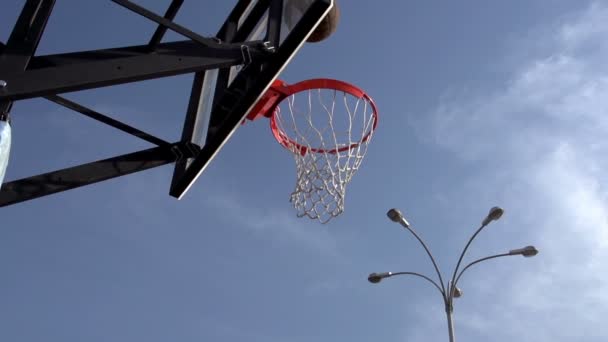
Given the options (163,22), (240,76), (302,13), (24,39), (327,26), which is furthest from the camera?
(327,26)

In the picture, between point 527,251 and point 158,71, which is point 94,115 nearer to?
point 158,71

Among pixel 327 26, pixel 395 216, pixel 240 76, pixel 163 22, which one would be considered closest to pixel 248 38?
pixel 240 76

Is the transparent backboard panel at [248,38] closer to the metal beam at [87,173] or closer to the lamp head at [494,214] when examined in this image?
the metal beam at [87,173]

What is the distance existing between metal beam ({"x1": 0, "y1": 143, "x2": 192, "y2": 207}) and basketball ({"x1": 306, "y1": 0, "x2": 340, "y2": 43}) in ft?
4.11

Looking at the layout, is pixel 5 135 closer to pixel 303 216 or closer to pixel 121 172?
pixel 121 172

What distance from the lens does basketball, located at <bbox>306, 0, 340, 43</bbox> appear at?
477cm

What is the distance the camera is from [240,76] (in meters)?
4.64

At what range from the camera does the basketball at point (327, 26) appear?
4766 mm

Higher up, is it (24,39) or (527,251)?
(527,251)

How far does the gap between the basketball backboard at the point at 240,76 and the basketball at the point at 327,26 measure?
0.39 m

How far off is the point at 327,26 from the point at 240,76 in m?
0.73

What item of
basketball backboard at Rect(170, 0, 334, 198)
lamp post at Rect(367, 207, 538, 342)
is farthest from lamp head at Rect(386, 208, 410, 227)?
basketball backboard at Rect(170, 0, 334, 198)

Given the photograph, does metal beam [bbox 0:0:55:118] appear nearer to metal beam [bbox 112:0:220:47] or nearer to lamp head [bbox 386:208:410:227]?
metal beam [bbox 112:0:220:47]

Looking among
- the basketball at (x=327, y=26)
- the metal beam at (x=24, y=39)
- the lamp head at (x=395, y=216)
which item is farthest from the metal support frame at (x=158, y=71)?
the lamp head at (x=395, y=216)
